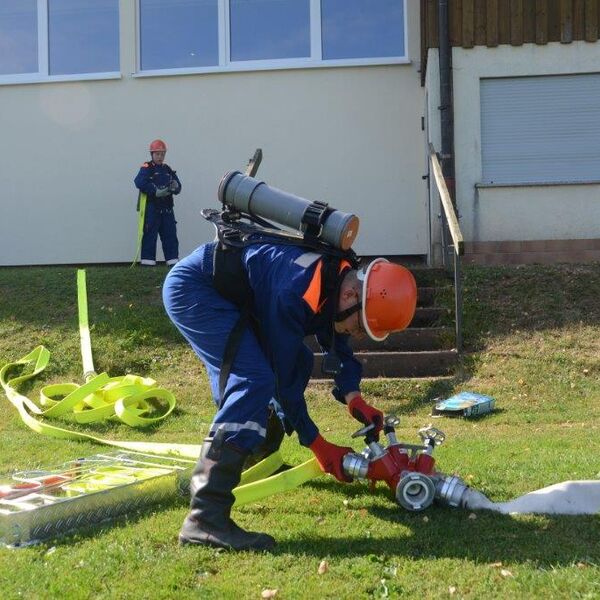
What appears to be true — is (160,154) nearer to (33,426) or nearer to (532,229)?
(532,229)

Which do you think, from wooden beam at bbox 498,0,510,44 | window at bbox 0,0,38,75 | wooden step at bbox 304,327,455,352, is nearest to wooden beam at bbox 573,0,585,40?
wooden beam at bbox 498,0,510,44

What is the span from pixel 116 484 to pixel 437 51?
9114mm

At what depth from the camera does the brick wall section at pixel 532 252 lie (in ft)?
38.9

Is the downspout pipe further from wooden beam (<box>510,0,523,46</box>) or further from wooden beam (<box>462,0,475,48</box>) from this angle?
wooden beam (<box>510,0,523,46</box>)

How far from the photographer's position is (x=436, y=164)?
35.0 ft

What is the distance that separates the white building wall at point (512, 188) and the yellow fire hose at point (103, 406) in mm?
5590

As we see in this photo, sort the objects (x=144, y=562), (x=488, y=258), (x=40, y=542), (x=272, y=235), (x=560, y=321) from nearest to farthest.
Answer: (x=144, y=562) < (x=40, y=542) < (x=272, y=235) < (x=560, y=321) < (x=488, y=258)

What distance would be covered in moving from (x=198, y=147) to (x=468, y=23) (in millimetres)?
4821

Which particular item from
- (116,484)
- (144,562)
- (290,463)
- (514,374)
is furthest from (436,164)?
(144,562)

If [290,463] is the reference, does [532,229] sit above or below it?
above

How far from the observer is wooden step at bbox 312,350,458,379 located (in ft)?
30.4

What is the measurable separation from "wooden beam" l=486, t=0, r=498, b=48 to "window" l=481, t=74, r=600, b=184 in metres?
0.55

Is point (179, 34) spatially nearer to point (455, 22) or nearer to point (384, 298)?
point (455, 22)

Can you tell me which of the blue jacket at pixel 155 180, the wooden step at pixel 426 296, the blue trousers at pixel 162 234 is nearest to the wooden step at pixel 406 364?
the wooden step at pixel 426 296
